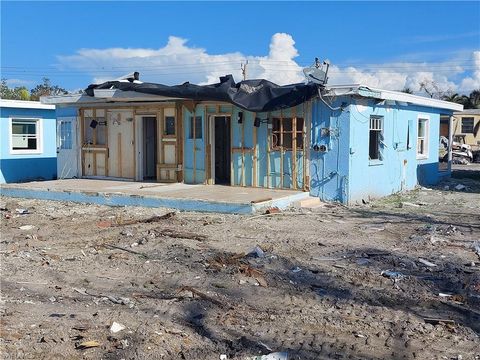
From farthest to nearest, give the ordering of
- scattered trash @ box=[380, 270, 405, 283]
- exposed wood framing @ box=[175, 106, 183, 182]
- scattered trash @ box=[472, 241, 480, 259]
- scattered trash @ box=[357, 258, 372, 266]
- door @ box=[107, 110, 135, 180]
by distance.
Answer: door @ box=[107, 110, 135, 180] < exposed wood framing @ box=[175, 106, 183, 182] < scattered trash @ box=[472, 241, 480, 259] < scattered trash @ box=[357, 258, 372, 266] < scattered trash @ box=[380, 270, 405, 283]

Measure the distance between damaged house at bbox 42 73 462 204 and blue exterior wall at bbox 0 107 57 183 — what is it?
2.34 m

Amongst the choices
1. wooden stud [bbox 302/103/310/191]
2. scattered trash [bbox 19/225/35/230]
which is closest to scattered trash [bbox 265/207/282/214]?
wooden stud [bbox 302/103/310/191]

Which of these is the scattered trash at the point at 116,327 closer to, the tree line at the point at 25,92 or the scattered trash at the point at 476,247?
the scattered trash at the point at 476,247

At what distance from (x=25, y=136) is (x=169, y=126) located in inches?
302

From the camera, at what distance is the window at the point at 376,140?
16.5 meters

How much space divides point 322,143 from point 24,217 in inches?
305

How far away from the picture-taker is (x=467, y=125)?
4153 cm

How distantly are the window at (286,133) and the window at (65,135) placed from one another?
8.15 meters

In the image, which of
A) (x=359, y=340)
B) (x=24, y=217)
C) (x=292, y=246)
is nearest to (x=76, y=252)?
(x=292, y=246)

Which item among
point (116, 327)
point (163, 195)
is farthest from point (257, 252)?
point (163, 195)

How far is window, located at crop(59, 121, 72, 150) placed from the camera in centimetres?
2009

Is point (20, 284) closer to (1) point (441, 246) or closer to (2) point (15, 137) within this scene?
Result: (1) point (441, 246)

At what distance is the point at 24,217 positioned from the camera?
43.4ft

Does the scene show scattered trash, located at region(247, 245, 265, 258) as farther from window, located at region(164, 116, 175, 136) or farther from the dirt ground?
window, located at region(164, 116, 175, 136)
